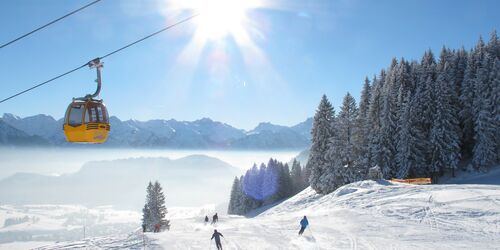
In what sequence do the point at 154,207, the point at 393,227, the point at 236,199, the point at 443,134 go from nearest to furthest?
the point at 393,227 < the point at 443,134 < the point at 154,207 < the point at 236,199

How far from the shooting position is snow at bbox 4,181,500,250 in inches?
831

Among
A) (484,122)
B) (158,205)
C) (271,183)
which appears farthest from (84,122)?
(271,183)

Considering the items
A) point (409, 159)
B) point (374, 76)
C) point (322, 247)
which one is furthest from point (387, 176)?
point (322, 247)

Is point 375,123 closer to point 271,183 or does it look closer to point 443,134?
point 443,134

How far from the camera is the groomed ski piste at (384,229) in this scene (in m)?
21.1

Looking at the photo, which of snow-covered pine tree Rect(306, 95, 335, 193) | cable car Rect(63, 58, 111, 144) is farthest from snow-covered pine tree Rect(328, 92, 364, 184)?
cable car Rect(63, 58, 111, 144)

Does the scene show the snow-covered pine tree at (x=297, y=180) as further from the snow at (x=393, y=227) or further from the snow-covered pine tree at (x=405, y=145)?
the snow at (x=393, y=227)

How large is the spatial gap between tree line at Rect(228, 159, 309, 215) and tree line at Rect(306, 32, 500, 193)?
2483 centimetres

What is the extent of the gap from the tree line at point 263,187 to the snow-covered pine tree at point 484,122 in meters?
36.5

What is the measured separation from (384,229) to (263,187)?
195ft

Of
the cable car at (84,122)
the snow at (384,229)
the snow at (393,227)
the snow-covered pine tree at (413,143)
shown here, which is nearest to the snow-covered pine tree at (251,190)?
the snow-covered pine tree at (413,143)

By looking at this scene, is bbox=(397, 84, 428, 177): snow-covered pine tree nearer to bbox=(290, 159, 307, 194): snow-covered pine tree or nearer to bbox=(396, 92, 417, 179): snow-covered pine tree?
bbox=(396, 92, 417, 179): snow-covered pine tree

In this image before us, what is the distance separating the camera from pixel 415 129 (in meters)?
55.2

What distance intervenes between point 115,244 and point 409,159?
135ft
